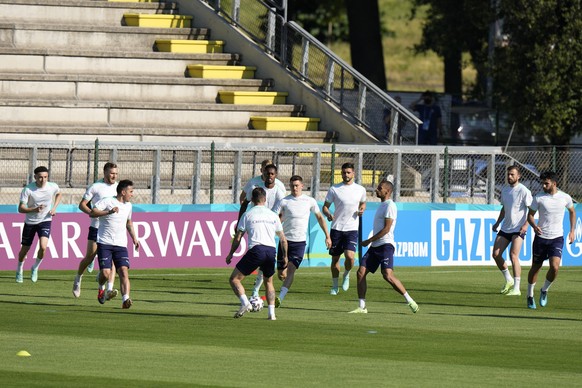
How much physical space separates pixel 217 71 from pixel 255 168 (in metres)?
7.28

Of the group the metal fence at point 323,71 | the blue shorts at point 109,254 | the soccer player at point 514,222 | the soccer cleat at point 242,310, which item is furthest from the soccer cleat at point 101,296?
the metal fence at point 323,71

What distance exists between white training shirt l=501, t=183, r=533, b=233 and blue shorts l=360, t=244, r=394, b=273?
4859 mm

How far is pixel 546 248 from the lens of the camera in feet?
73.8

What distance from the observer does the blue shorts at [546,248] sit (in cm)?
2246

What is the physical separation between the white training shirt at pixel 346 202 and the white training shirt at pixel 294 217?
6.26 ft

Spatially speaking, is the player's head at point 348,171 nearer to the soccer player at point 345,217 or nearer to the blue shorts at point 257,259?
the soccer player at point 345,217

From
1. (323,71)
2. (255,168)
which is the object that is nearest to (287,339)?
(255,168)

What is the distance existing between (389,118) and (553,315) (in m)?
15.2

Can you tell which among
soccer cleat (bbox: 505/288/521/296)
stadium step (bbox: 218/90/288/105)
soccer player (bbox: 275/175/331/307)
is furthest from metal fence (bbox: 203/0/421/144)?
soccer player (bbox: 275/175/331/307)

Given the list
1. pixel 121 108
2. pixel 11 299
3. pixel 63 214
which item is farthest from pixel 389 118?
pixel 11 299

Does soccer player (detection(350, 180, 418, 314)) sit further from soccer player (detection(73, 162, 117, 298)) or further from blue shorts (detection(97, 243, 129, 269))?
soccer player (detection(73, 162, 117, 298))

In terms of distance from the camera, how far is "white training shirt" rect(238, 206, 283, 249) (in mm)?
18781

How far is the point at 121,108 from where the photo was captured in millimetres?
A: 35625

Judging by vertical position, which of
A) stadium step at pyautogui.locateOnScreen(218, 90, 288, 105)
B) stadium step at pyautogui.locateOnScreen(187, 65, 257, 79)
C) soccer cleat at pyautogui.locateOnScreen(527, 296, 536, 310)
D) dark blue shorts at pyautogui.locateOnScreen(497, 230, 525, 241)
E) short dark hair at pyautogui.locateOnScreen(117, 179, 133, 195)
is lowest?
soccer cleat at pyautogui.locateOnScreen(527, 296, 536, 310)
